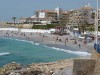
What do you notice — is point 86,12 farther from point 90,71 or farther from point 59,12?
point 90,71

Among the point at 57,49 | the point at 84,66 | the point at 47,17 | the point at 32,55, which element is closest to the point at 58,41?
the point at 57,49

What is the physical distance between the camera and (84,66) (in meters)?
15.6

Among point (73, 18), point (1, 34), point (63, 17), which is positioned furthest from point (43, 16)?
point (1, 34)

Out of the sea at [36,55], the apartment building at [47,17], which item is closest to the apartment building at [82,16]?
the apartment building at [47,17]

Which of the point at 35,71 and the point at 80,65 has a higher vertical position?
the point at 80,65

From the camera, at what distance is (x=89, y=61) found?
1565 cm

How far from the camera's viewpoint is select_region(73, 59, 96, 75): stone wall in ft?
50.9

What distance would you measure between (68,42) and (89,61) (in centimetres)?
4888

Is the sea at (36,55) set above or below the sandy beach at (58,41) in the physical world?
below

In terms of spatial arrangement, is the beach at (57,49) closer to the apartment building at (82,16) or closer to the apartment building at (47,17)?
the apartment building at (47,17)

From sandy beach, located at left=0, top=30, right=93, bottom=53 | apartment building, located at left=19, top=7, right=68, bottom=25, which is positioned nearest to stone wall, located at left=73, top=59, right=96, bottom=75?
sandy beach, located at left=0, top=30, right=93, bottom=53

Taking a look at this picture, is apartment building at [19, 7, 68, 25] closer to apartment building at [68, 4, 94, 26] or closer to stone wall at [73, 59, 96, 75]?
apartment building at [68, 4, 94, 26]

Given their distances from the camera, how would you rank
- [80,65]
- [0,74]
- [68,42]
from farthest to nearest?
[68,42] → [0,74] → [80,65]

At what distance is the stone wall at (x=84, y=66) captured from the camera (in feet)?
50.9
